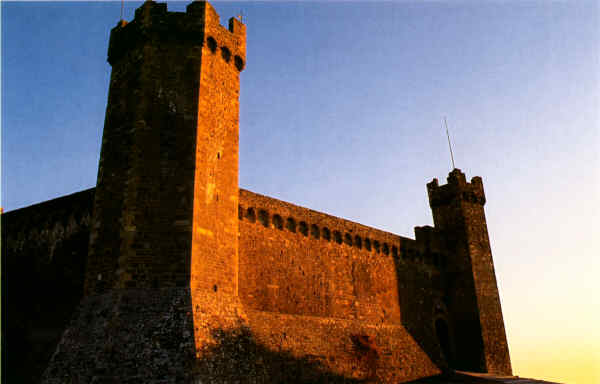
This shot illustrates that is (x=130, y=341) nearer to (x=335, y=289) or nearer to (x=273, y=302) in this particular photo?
(x=273, y=302)

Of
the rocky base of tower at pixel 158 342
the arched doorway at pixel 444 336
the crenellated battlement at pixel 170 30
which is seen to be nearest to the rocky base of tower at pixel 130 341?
the rocky base of tower at pixel 158 342

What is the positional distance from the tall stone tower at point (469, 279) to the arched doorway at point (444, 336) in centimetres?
29

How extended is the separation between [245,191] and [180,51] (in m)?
5.37

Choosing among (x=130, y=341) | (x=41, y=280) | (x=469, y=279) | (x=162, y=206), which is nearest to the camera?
(x=130, y=341)

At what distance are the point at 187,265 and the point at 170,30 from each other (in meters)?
6.78

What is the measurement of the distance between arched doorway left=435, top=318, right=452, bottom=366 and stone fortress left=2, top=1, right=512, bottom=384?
5.18 feet

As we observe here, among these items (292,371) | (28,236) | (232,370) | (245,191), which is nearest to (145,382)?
(232,370)

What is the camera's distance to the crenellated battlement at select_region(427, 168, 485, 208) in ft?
87.8

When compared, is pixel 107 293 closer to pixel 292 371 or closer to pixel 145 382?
pixel 145 382

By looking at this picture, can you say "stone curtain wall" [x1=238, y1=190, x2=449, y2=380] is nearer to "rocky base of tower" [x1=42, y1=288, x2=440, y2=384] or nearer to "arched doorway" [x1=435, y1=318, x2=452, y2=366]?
"arched doorway" [x1=435, y1=318, x2=452, y2=366]

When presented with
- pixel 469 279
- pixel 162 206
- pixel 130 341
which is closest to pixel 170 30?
pixel 162 206

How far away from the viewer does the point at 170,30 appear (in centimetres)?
1363

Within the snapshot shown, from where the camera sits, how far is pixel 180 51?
1355cm

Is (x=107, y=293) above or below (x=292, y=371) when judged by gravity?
above
